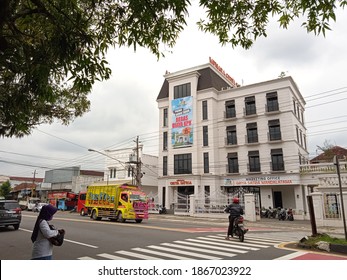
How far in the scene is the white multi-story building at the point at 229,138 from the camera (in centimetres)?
3391

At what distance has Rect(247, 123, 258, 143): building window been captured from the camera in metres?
36.1

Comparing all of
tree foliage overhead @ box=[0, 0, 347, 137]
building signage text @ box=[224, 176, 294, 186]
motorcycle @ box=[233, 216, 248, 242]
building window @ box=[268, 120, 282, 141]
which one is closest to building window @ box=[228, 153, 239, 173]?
building signage text @ box=[224, 176, 294, 186]

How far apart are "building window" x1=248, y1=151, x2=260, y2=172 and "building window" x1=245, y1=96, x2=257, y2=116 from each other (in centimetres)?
517

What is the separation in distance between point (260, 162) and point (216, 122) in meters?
7.82

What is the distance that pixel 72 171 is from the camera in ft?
182

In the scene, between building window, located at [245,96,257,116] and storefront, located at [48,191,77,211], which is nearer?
building window, located at [245,96,257,116]

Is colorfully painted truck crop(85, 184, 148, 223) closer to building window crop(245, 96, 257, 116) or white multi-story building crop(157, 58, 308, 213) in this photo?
white multi-story building crop(157, 58, 308, 213)

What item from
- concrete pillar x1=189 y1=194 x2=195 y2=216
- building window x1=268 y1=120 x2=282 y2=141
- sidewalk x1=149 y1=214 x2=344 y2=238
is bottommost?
sidewalk x1=149 y1=214 x2=344 y2=238

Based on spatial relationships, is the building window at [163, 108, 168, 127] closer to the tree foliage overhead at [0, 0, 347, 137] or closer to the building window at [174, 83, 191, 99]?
the building window at [174, 83, 191, 99]

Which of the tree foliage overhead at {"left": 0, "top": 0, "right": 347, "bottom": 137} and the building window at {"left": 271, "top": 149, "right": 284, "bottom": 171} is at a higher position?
the building window at {"left": 271, "top": 149, "right": 284, "bottom": 171}


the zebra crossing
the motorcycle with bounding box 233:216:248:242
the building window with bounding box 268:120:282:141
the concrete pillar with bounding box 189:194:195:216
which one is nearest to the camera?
the zebra crossing

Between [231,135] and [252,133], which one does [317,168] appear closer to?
[252,133]

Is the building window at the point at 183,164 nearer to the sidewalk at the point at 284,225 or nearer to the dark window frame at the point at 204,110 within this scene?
the dark window frame at the point at 204,110

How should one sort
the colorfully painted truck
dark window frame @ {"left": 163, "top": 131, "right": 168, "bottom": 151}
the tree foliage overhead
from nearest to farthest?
the tree foliage overhead
the colorfully painted truck
dark window frame @ {"left": 163, "top": 131, "right": 168, "bottom": 151}
